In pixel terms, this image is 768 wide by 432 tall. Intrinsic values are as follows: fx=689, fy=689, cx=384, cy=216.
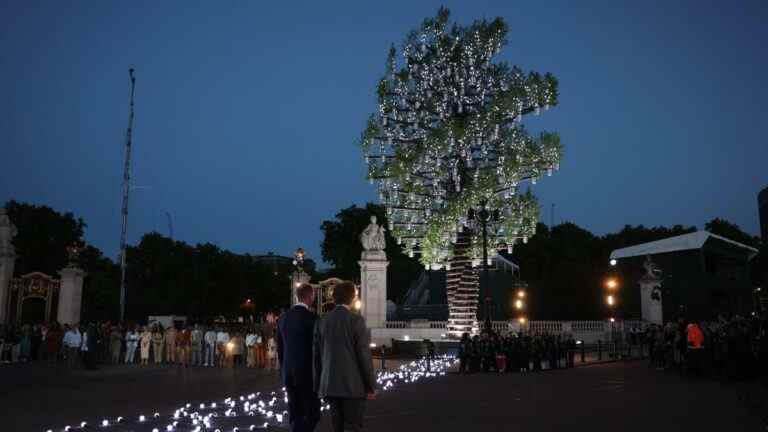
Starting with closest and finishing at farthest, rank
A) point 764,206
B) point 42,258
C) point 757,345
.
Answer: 1. point 757,345
2. point 764,206
3. point 42,258

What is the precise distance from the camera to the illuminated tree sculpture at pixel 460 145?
29.5 meters

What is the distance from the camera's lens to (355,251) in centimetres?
6431

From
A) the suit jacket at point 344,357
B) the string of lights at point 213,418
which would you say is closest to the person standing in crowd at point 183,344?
the string of lights at point 213,418

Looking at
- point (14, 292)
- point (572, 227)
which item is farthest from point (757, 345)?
point (572, 227)

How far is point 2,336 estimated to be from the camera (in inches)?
1033

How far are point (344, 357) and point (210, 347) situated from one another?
20.6 meters

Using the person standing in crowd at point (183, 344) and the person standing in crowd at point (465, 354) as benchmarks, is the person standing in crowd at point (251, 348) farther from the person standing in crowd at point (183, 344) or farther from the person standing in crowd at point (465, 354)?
the person standing in crowd at point (465, 354)

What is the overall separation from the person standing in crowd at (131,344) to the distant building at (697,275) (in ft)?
98.1

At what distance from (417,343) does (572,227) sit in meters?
43.8

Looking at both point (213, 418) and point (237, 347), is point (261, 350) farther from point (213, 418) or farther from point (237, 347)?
point (213, 418)

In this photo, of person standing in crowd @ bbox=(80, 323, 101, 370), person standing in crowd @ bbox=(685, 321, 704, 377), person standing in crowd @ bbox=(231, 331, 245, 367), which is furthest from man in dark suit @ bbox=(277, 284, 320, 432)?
person standing in crowd @ bbox=(80, 323, 101, 370)

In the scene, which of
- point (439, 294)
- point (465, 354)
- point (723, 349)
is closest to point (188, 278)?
point (439, 294)

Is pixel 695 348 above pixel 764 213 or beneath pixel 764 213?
beneath

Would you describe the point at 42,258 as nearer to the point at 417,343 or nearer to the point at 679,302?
the point at 417,343
